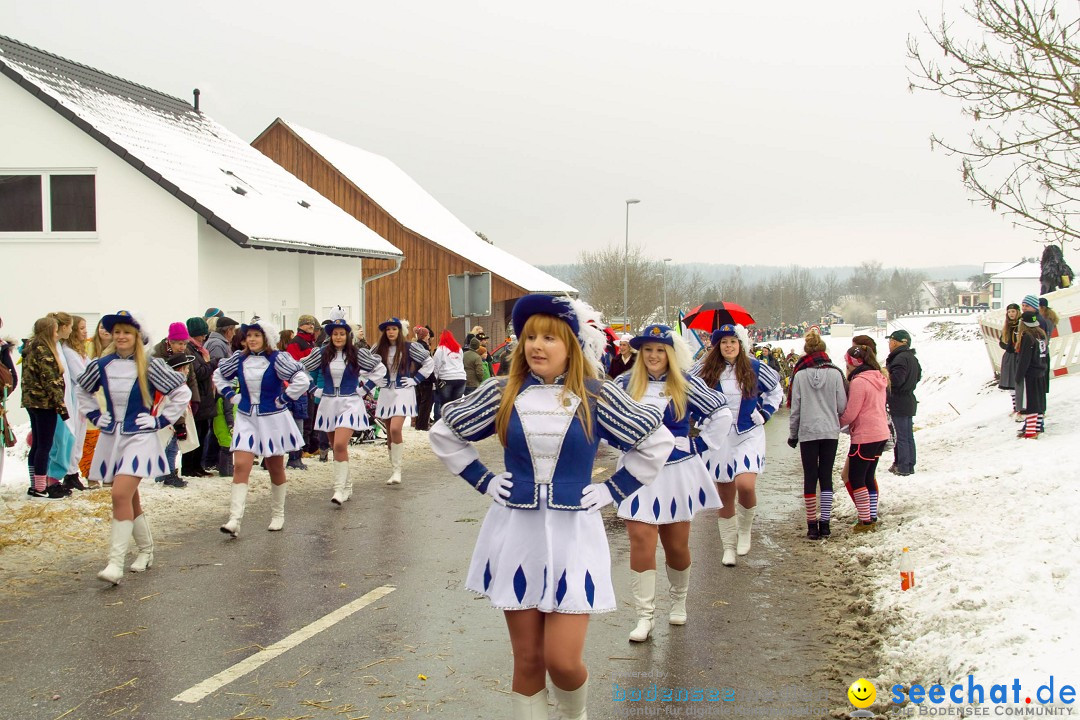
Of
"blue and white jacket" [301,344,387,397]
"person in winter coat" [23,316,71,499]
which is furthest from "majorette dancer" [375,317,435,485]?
"person in winter coat" [23,316,71,499]

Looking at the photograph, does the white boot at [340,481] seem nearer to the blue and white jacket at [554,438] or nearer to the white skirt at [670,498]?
the white skirt at [670,498]

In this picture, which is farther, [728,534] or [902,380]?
[902,380]

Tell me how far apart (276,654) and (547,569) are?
8.63ft

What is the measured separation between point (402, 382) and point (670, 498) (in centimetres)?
678

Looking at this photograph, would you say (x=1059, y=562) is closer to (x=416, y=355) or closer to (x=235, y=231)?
(x=416, y=355)

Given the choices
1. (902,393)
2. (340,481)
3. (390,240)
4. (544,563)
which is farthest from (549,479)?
(390,240)

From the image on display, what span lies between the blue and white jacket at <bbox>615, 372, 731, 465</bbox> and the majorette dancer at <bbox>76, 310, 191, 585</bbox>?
3900mm

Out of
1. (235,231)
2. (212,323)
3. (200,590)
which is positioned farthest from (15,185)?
(200,590)

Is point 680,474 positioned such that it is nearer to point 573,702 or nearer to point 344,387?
point 573,702

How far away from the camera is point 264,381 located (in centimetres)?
937

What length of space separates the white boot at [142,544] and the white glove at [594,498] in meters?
5.09

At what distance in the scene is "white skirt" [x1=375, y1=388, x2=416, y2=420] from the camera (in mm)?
12523

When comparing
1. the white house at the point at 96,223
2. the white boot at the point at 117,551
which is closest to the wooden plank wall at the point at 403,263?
the white house at the point at 96,223

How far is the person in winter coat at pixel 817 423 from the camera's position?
945cm
